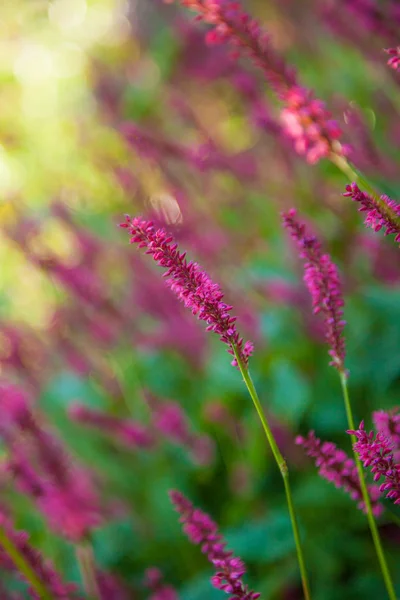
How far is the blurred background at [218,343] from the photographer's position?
5.59 ft

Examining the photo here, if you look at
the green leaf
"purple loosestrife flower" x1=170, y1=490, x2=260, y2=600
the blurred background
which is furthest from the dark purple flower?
the green leaf

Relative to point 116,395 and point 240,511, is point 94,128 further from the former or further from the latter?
point 240,511

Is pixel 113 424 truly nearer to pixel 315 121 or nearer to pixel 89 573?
pixel 89 573

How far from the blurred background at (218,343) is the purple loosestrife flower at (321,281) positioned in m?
0.69

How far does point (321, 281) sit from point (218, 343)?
5.12ft

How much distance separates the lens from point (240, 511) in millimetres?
1936

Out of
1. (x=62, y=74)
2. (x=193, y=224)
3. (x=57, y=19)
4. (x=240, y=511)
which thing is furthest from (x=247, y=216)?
(x=62, y=74)

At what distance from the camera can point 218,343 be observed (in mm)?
2365

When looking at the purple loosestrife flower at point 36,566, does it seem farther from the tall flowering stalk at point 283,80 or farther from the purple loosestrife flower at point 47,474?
the tall flowering stalk at point 283,80

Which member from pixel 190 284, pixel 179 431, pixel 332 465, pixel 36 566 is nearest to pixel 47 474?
pixel 36 566

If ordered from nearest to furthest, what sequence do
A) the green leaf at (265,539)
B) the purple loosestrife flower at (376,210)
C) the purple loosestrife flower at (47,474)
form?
the purple loosestrife flower at (376,210), the purple loosestrife flower at (47,474), the green leaf at (265,539)

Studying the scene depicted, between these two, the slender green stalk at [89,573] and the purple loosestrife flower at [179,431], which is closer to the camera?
the slender green stalk at [89,573]

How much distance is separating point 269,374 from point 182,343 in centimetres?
40

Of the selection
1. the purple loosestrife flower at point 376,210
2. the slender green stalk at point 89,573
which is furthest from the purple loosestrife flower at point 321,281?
the slender green stalk at point 89,573
